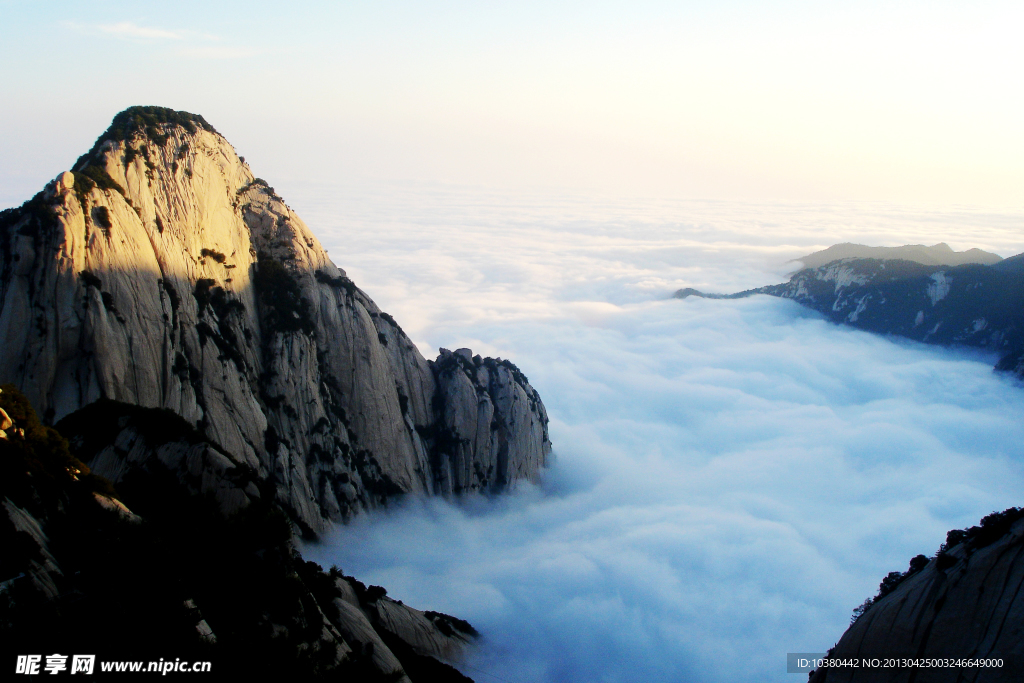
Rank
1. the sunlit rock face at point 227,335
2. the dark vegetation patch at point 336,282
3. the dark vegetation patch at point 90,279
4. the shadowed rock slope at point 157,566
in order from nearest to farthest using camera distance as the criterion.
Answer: the shadowed rock slope at point 157,566
the sunlit rock face at point 227,335
the dark vegetation patch at point 90,279
the dark vegetation patch at point 336,282

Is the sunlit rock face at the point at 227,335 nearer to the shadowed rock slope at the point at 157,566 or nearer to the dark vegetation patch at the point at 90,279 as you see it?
the dark vegetation patch at the point at 90,279

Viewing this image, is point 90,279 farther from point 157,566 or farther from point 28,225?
point 157,566

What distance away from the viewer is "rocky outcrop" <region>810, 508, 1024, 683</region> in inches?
1154

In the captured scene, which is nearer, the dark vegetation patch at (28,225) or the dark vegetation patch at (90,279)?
the dark vegetation patch at (28,225)

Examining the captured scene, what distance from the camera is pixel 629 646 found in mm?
67500

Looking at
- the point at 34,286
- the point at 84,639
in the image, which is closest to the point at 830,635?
the point at 84,639

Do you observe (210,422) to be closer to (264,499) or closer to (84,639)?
(264,499)

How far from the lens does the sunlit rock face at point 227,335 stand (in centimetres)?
5012

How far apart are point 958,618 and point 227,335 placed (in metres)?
65.0

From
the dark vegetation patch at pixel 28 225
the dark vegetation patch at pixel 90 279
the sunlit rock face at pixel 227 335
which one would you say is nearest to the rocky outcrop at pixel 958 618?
the sunlit rock face at pixel 227 335

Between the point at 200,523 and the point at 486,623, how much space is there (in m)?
41.6

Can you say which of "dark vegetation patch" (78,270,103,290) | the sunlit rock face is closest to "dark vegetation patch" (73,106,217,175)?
the sunlit rock face

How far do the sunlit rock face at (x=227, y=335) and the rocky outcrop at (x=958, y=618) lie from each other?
168 ft

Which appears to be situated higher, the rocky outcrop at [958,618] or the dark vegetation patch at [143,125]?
the dark vegetation patch at [143,125]
